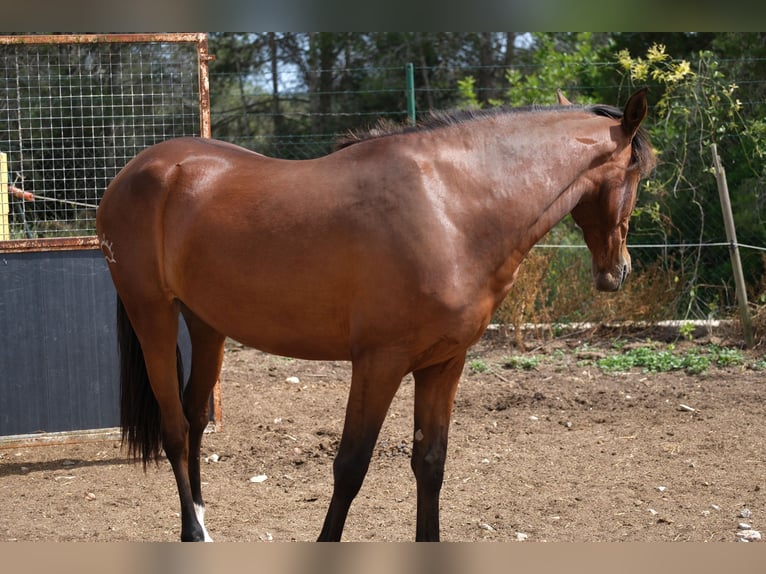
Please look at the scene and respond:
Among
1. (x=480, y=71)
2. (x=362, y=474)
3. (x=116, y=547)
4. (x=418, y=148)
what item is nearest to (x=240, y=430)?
(x=362, y=474)

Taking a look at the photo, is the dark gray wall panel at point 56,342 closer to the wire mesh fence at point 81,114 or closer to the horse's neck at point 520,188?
the wire mesh fence at point 81,114

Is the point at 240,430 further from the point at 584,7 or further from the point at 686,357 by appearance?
the point at 584,7

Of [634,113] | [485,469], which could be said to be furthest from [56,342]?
[634,113]

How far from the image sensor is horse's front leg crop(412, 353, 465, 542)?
3.18 m

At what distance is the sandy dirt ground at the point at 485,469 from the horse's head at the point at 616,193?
1.28m

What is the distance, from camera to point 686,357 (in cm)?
670

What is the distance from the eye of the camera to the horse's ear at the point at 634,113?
285 cm

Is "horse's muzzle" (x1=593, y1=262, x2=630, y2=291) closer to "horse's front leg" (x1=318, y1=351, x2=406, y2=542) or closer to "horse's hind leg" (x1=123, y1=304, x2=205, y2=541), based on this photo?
"horse's front leg" (x1=318, y1=351, x2=406, y2=542)

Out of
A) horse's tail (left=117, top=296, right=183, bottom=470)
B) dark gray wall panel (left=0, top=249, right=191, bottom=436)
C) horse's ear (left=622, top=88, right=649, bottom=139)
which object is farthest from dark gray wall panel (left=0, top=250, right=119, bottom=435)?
horse's ear (left=622, top=88, right=649, bottom=139)

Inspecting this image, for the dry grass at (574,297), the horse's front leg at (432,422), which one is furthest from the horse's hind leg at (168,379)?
the dry grass at (574,297)

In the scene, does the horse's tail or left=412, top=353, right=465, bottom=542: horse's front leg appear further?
the horse's tail

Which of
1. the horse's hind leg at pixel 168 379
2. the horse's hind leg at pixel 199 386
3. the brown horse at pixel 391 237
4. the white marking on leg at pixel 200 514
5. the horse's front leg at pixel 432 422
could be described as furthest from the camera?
the horse's hind leg at pixel 199 386

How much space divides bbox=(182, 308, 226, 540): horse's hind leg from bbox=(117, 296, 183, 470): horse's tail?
0.09 m

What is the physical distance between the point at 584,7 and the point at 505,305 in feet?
22.3
